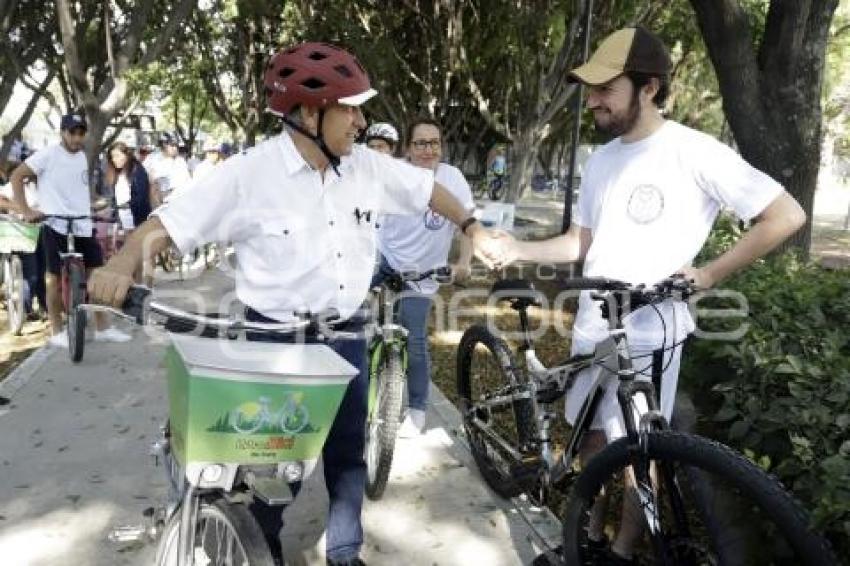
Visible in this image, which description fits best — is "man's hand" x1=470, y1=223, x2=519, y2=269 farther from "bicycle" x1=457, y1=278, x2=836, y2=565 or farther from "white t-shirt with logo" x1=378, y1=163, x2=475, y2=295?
"white t-shirt with logo" x1=378, y1=163, x2=475, y2=295

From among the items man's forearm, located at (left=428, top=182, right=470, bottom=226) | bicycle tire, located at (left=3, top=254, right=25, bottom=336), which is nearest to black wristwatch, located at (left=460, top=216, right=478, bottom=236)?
man's forearm, located at (left=428, top=182, right=470, bottom=226)

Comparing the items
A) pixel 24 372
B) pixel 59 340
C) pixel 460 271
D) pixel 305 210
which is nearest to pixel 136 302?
pixel 305 210

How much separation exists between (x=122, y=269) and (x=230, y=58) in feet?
81.5

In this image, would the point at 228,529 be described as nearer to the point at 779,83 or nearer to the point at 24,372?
the point at 24,372

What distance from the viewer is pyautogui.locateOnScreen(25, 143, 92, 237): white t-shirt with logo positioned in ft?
22.6

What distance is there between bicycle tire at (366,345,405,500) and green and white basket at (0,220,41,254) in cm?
437

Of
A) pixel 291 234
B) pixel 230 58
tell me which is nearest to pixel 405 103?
pixel 230 58

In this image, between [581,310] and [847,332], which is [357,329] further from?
[847,332]

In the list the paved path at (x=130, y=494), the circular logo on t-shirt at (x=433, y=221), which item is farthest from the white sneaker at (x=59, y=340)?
the circular logo on t-shirt at (x=433, y=221)

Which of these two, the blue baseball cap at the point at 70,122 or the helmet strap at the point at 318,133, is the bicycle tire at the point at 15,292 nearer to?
the blue baseball cap at the point at 70,122

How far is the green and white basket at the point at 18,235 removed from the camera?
22.4 ft

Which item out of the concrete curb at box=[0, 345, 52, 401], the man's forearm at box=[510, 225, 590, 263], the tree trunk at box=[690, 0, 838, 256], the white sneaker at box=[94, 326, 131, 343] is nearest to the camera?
the man's forearm at box=[510, 225, 590, 263]

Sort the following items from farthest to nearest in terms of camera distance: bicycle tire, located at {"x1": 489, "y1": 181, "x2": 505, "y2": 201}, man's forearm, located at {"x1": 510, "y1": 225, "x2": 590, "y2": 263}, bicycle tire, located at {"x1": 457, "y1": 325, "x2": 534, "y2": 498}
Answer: bicycle tire, located at {"x1": 489, "y1": 181, "x2": 505, "y2": 201} < bicycle tire, located at {"x1": 457, "y1": 325, "x2": 534, "y2": 498} < man's forearm, located at {"x1": 510, "y1": 225, "x2": 590, "y2": 263}

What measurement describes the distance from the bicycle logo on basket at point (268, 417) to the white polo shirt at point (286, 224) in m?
0.69
